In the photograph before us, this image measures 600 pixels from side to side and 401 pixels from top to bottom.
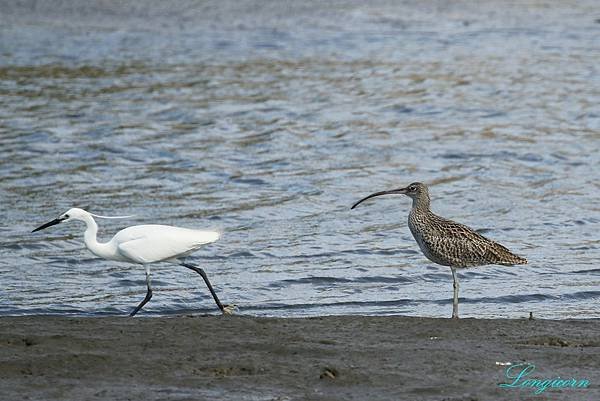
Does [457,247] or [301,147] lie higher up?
[457,247]

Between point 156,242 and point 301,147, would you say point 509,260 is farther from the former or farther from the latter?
point 301,147

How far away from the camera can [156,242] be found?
9.30 meters

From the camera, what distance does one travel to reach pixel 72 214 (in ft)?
31.7

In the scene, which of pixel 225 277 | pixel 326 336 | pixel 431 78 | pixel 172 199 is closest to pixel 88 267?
pixel 225 277

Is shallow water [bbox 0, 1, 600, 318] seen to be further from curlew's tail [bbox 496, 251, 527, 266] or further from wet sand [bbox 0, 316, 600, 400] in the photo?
wet sand [bbox 0, 316, 600, 400]

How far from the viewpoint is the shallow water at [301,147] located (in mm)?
10898

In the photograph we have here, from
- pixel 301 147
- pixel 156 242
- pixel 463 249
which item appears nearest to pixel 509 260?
pixel 463 249

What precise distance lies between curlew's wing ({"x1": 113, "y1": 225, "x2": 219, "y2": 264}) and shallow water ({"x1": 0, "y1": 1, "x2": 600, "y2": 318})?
0.85 m

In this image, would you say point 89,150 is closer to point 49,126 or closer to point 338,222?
point 49,126

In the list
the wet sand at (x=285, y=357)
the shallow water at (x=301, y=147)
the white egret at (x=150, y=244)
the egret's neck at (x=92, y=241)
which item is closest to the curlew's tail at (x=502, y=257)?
the shallow water at (x=301, y=147)

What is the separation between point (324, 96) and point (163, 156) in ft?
14.8

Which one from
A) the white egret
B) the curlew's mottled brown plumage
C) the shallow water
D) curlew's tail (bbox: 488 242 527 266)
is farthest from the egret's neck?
curlew's tail (bbox: 488 242 527 266)

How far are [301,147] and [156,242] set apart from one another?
24.9 feet

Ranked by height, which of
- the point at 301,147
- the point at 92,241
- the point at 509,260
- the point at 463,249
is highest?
the point at 92,241
